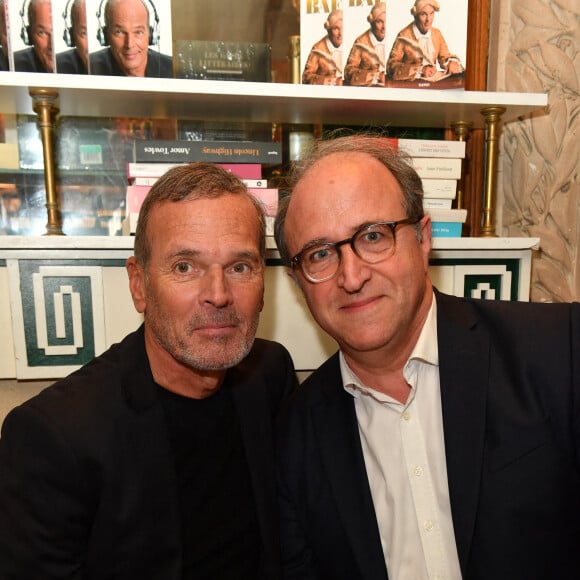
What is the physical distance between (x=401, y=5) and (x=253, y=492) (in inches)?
60.0

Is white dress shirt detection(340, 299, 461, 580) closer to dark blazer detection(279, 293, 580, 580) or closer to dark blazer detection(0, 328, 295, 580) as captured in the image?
dark blazer detection(279, 293, 580, 580)

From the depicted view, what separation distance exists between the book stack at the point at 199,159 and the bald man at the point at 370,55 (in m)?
0.33

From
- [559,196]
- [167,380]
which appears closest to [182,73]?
[167,380]

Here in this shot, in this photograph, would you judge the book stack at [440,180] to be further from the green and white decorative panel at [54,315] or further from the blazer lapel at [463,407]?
the green and white decorative panel at [54,315]

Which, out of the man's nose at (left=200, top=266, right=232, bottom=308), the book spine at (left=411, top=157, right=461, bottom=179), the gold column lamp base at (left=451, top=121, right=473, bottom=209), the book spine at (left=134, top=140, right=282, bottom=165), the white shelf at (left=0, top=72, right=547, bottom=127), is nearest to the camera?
the man's nose at (left=200, top=266, right=232, bottom=308)

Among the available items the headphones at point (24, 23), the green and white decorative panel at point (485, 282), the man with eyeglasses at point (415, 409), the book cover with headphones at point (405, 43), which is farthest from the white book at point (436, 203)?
the headphones at point (24, 23)

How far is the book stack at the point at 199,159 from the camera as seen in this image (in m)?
1.59

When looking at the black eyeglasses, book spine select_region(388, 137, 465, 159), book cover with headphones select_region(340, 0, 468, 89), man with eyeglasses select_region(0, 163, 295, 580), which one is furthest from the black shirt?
book cover with headphones select_region(340, 0, 468, 89)

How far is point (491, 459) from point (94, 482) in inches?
34.2

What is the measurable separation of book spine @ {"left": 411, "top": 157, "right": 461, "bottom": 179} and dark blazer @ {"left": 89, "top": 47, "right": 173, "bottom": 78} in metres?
0.85

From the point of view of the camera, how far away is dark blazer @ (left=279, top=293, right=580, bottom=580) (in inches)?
43.1

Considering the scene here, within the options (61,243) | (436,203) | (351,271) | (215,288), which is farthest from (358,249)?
(61,243)

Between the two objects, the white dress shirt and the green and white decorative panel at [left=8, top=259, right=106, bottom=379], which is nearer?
the white dress shirt

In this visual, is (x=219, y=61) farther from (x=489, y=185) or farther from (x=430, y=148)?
(x=489, y=185)
